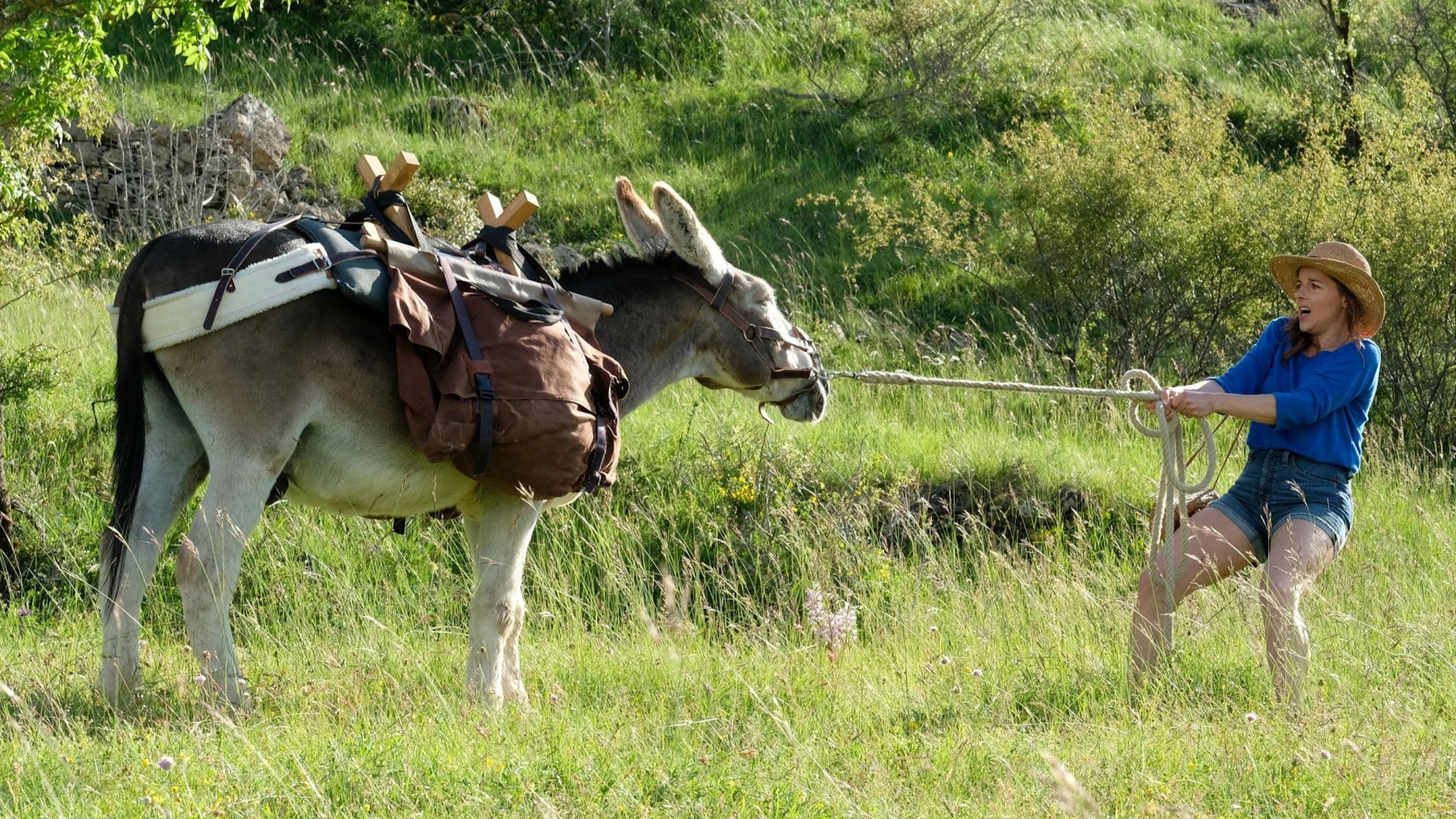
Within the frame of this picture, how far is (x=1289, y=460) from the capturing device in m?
5.42

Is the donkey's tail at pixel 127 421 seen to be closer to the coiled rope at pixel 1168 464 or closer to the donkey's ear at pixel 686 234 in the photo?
the donkey's ear at pixel 686 234

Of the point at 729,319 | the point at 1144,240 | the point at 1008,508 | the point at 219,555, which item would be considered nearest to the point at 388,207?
the point at 219,555

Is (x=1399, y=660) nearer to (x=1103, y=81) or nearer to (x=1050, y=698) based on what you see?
(x=1050, y=698)

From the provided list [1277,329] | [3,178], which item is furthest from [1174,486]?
[3,178]

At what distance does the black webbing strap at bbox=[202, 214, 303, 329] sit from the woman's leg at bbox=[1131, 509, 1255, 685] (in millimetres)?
3687

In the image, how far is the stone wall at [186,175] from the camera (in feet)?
42.6

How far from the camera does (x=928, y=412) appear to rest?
10617 mm

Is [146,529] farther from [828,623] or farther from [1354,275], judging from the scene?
[1354,275]

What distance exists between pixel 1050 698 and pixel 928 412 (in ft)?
17.3

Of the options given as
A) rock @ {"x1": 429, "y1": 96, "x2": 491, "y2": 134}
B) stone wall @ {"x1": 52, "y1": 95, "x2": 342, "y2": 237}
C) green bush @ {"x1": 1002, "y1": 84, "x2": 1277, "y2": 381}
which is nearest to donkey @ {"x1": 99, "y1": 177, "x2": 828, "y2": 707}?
green bush @ {"x1": 1002, "y1": 84, "x2": 1277, "y2": 381}

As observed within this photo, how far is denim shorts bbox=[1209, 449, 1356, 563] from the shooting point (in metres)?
5.27

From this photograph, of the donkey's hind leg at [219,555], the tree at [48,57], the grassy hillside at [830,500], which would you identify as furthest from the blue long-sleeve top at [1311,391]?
the tree at [48,57]

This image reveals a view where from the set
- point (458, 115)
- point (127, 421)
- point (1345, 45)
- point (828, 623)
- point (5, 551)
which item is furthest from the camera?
point (1345, 45)

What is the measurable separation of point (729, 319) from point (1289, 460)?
2.49 meters
